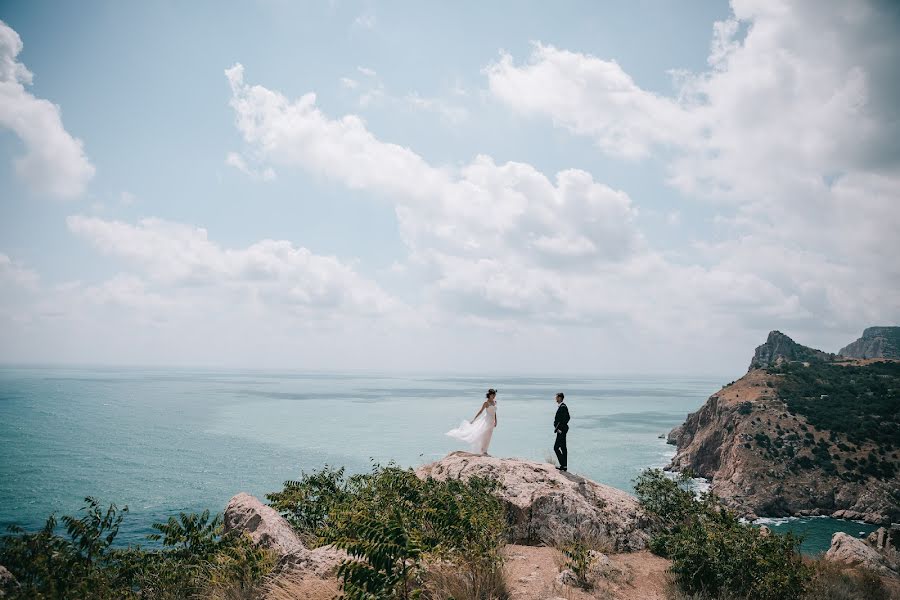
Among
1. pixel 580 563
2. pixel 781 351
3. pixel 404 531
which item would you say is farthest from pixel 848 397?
pixel 404 531

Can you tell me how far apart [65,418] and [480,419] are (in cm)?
14658

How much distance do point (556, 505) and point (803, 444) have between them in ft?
275

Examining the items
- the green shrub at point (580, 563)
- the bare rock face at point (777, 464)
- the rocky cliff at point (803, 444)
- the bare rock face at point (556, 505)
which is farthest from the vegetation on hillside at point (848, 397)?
the green shrub at point (580, 563)

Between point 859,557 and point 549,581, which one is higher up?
point 549,581

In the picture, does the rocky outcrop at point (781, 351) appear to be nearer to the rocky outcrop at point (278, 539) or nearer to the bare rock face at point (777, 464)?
the bare rock face at point (777, 464)

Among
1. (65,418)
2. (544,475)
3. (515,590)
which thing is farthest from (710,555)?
(65,418)

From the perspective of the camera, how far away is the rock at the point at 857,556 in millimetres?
12938

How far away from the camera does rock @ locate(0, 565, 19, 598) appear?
6.36 meters

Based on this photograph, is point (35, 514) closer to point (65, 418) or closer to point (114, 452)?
point (114, 452)

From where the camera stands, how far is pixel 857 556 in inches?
525

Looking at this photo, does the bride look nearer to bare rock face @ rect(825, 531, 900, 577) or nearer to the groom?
the groom

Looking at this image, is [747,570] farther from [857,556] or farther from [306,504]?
[306,504]

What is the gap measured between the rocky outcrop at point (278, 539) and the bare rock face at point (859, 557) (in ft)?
48.8

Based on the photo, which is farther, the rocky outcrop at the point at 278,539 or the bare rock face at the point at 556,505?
the bare rock face at the point at 556,505
